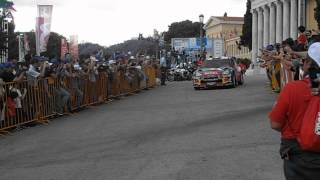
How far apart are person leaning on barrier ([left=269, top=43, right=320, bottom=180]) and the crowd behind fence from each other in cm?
1038

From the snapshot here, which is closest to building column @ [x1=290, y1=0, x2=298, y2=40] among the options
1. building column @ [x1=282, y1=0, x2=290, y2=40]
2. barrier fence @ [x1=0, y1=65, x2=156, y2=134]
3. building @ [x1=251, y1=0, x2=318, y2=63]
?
building @ [x1=251, y1=0, x2=318, y2=63]

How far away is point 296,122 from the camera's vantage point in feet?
14.8

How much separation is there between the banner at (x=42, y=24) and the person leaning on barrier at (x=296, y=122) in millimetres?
21569

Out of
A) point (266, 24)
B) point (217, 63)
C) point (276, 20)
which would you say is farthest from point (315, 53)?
point (266, 24)

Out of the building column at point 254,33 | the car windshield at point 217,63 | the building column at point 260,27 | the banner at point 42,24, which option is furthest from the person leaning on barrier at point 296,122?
the building column at point 254,33

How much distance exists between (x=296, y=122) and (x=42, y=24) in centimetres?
2188

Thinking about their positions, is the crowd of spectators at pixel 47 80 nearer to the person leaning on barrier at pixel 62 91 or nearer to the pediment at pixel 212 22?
the person leaning on barrier at pixel 62 91

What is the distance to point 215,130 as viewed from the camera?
41.4 ft

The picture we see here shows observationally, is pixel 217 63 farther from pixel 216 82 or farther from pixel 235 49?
pixel 235 49

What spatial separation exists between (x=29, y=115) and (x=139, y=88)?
14444mm

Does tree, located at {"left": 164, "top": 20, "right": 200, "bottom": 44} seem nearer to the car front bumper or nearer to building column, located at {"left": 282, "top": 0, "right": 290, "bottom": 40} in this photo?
building column, located at {"left": 282, "top": 0, "right": 290, "bottom": 40}

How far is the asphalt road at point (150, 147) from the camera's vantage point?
8.37 m

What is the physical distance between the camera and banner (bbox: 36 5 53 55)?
25.2m

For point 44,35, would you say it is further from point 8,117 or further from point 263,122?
point 263,122
